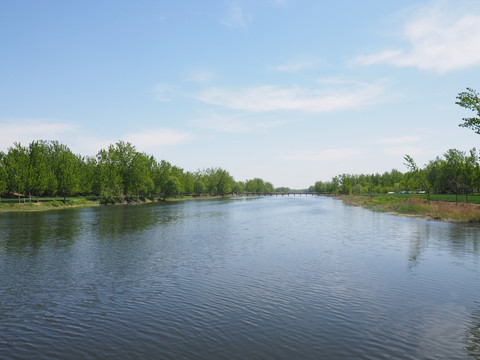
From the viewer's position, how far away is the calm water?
11914mm

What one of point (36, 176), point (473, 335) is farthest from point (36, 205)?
point (473, 335)

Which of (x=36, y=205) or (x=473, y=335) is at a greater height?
(x=36, y=205)

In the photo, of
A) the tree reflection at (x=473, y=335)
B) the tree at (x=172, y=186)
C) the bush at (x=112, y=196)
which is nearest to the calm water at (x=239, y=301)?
the tree reflection at (x=473, y=335)

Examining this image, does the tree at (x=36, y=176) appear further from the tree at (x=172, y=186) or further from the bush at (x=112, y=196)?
the tree at (x=172, y=186)

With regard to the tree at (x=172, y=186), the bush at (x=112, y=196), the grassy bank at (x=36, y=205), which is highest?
the tree at (x=172, y=186)

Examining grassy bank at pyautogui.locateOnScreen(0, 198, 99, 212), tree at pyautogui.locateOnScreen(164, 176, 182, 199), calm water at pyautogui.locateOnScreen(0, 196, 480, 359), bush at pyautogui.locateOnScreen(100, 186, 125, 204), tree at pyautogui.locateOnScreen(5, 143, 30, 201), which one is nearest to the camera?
calm water at pyautogui.locateOnScreen(0, 196, 480, 359)

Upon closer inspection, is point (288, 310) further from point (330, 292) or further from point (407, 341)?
point (407, 341)

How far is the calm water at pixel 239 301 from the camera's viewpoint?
11914 mm

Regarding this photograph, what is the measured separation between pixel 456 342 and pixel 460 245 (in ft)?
84.3

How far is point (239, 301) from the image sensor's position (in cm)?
1688

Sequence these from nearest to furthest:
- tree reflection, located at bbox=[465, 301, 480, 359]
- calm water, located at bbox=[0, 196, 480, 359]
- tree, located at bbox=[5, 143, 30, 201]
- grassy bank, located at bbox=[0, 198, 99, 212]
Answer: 1. tree reflection, located at bbox=[465, 301, 480, 359]
2. calm water, located at bbox=[0, 196, 480, 359]
3. grassy bank, located at bbox=[0, 198, 99, 212]
4. tree, located at bbox=[5, 143, 30, 201]

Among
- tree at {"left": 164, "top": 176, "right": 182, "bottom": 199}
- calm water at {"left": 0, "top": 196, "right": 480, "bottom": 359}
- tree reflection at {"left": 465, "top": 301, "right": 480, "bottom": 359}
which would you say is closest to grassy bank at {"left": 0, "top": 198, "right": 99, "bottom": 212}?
tree at {"left": 164, "top": 176, "right": 182, "bottom": 199}

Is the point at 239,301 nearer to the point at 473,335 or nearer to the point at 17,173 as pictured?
the point at 473,335

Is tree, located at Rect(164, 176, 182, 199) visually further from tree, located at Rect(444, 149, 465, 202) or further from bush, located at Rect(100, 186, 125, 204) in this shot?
tree, located at Rect(444, 149, 465, 202)
